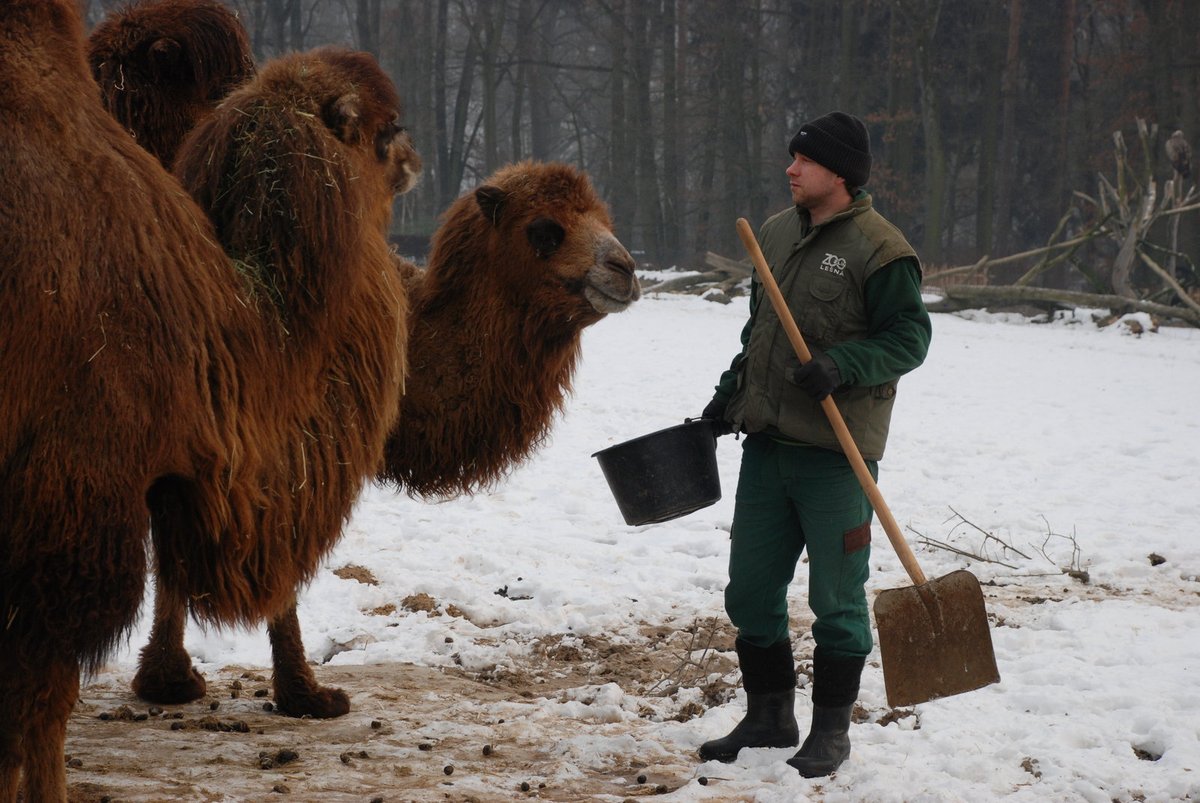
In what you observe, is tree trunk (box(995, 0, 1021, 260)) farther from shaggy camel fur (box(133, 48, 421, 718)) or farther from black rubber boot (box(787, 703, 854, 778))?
shaggy camel fur (box(133, 48, 421, 718))

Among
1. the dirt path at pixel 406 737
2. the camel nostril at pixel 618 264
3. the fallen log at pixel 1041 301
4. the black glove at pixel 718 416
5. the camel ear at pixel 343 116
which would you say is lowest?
the fallen log at pixel 1041 301

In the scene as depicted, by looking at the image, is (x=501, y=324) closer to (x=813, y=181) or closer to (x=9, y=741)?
(x=813, y=181)

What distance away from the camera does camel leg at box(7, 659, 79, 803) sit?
307 centimetres

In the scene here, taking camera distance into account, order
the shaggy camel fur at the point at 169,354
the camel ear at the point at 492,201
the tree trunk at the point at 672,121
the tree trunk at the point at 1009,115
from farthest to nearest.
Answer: the tree trunk at the point at 672,121, the tree trunk at the point at 1009,115, the camel ear at the point at 492,201, the shaggy camel fur at the point at 169,354

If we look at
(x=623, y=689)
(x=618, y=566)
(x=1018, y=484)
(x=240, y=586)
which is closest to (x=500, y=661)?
(x=623, y=689)

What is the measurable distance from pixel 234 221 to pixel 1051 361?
42.4 feet

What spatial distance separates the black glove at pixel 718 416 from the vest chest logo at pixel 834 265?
709mm

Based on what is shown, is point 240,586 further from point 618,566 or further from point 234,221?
point 618,566

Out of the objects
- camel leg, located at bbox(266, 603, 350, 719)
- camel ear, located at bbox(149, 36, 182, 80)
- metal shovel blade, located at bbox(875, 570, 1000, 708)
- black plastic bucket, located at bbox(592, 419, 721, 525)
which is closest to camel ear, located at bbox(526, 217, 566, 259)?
black plastic bucket, located at bbox(592, 419, 721, 525)

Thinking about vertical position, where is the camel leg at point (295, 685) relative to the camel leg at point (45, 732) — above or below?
below

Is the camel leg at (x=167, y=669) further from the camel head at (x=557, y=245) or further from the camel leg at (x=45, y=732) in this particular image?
the camel head at (x=557, y=245)

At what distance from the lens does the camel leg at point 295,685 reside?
4.69 metres

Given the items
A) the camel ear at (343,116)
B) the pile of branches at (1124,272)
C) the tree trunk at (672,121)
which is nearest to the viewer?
the camel ear at (343,116)

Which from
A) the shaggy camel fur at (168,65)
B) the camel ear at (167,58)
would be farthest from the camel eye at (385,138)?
the camel ear at (167,58)
